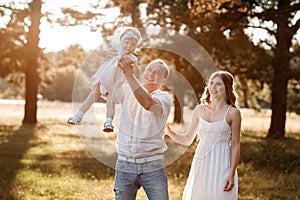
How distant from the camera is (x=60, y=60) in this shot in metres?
34.4

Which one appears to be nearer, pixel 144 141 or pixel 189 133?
pixel 144 141

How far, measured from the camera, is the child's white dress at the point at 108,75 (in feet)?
11.7

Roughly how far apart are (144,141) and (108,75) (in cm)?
83

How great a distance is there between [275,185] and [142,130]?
798 cm

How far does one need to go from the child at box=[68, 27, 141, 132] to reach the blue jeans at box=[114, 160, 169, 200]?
63cm

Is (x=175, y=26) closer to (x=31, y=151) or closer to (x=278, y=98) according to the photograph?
(x=278, y=98)

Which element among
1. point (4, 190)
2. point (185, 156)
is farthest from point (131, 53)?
point (185, 156)

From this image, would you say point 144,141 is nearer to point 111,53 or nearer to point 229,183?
point 111,53

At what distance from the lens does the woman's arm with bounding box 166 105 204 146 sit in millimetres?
5188

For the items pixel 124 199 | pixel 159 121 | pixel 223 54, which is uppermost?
pixel 223 54

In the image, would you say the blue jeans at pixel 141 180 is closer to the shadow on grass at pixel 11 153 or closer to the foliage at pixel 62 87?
the shadow on grass at pixel 11 153

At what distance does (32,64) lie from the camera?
97.8ft

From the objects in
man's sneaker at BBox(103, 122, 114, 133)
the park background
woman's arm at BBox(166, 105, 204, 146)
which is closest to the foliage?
the park background

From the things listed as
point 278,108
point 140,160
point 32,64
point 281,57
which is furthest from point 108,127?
point 32,64
